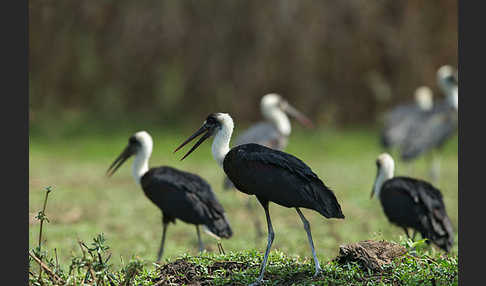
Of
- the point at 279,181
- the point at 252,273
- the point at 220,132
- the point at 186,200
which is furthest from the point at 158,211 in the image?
the point at 279,181

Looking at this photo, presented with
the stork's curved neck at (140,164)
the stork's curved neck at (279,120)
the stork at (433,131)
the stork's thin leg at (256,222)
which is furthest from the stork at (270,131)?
the stork at (433,131)

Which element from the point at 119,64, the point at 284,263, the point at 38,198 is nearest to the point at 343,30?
the point at 119,64

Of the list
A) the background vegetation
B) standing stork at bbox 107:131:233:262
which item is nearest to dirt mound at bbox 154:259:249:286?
standing stork at bbox 107:131:233:262

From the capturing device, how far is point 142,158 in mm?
6777

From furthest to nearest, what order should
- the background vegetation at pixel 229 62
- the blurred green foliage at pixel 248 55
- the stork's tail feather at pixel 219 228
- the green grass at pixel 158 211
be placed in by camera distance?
the blurred green foliage at pixel 248 55, the background vegetation at pixel 229 62, the green grass at pixel 158 211, the stork's tail feather at pixel 219 228

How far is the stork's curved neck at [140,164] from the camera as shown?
6.68 m

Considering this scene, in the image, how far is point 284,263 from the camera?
4715mm

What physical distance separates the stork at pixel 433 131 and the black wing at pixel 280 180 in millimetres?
6533

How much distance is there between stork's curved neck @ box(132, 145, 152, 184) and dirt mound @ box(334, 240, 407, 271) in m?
2.66

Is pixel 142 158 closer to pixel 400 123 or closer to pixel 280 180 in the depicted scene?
pixel 280 180

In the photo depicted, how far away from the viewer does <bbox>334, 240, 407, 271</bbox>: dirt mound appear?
445 cm

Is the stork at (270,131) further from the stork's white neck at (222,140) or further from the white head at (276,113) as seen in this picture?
the stork's white neck at (222,140)

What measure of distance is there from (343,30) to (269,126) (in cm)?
904

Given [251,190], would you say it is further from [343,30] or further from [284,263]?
[343,30]
